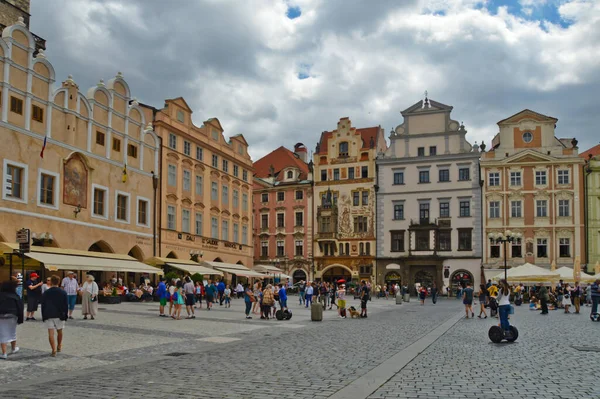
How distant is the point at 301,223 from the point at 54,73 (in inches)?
1466

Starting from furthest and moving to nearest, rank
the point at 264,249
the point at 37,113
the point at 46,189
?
the point at 264,249 → the point at 46,189 → the point at 37,113

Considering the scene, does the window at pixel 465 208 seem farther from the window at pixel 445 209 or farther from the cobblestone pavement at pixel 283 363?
the cobblestone pavement at pixel 283 363

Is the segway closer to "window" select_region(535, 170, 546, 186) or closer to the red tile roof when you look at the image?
"window" select_region(535, 170, 546, 186)

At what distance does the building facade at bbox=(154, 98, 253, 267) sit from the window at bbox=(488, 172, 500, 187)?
22.6 metres

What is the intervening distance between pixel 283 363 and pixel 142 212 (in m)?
32.4

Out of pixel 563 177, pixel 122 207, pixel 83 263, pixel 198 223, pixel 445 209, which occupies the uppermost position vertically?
pixel 563 177

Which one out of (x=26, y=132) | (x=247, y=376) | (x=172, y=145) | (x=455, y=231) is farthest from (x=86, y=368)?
(x=455, y=231)

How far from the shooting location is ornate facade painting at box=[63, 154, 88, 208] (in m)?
35.2

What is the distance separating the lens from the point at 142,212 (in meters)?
43.2

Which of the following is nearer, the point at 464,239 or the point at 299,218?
the point at 464,239

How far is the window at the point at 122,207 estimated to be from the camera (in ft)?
133

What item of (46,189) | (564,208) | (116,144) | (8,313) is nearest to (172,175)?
(116,144)

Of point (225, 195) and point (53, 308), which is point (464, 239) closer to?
point (225, 195)

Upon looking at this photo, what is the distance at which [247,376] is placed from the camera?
10742 millimetres
